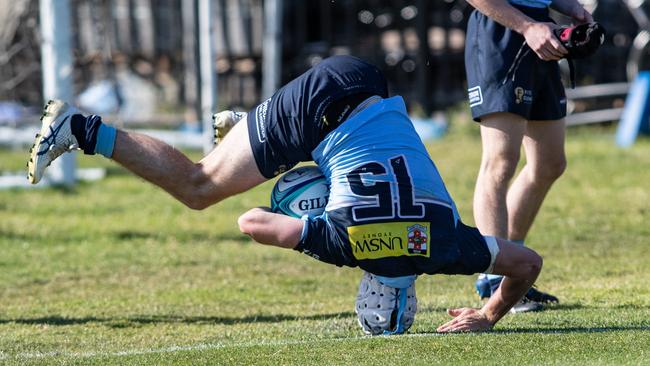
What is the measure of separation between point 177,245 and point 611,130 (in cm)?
1058

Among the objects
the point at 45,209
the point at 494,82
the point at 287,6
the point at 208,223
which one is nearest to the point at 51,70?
the point at 45,209

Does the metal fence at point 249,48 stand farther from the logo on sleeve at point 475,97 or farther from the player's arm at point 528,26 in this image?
the player's arm at point 528,26

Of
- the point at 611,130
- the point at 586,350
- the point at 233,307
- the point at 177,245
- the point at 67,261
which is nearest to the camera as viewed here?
the point at 586,350

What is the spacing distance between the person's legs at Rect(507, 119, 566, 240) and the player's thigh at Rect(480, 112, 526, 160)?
10.0 inches

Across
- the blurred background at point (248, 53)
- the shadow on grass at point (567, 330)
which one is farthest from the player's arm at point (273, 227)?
the blurred background at point (248, 53)

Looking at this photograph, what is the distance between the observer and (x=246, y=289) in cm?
771

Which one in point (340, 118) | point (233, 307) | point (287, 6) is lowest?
point (233, 307)

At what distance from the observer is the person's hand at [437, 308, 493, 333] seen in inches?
220

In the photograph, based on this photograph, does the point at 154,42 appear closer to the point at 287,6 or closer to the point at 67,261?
the point at 287,6

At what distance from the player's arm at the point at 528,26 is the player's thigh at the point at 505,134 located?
362mm

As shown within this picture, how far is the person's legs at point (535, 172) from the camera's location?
6633 millimetres

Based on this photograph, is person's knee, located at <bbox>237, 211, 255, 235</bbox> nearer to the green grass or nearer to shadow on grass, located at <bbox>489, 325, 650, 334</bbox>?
the green grass

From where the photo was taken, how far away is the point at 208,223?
10.9m

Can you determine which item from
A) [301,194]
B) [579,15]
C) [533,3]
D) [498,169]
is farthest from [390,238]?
[579,15]
